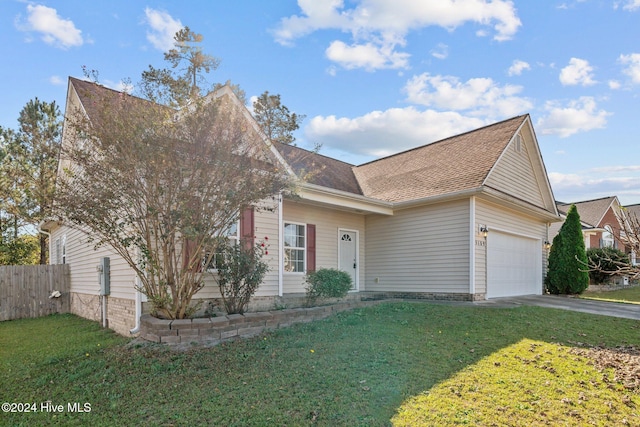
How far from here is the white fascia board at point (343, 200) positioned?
30.9 ft

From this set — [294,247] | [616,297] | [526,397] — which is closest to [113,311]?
[294,247]

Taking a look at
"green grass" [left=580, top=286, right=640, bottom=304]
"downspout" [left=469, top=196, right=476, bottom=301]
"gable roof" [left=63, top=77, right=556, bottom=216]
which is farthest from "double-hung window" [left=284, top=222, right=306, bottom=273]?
"green grass" [left=580, top=286, right=640, bottom=304]

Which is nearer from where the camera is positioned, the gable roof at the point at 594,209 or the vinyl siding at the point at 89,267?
the vinyl siding at the point at 89,267

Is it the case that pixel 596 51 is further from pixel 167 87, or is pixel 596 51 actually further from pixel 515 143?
pixel 167 87

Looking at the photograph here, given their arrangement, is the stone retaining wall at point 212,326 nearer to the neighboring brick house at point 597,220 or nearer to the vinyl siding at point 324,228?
the vinyl siding at point 324,228

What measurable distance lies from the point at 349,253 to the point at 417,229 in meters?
2.34

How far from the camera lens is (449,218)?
413 inches

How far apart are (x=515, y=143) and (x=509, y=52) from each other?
2.88 metres

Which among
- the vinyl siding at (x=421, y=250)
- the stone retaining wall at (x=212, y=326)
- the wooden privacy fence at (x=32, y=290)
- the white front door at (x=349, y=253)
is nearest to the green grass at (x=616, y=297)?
the vinyl siding at (x=421, y=250)

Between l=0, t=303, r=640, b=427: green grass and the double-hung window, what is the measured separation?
358 centimetres

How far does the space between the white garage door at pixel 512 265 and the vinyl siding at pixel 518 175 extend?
57.8 inches

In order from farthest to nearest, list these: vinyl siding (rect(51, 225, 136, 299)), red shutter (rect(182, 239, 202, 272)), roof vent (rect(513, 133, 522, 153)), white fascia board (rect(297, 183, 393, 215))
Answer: roof vent (rect(513, 133, 522, 153)) → white fascia board (rect(297, 183, 393, 215)) → vinyl siding (rect(51, 225, 136, 299)) → red shutter (rect(182, 239, 202, 272))

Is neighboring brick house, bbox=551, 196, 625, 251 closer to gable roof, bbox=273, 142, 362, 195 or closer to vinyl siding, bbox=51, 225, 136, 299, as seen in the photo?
gable roof, bbox=273, 142, 362, 195

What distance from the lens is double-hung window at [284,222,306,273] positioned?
1023cm
